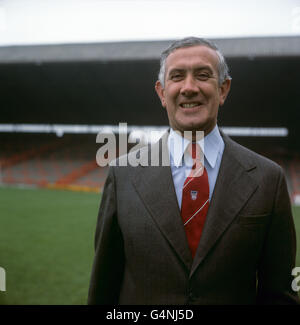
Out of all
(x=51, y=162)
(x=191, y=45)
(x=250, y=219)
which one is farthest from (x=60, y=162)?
(x=250, y=219)

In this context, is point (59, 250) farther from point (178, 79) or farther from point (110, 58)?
point (110, 58)

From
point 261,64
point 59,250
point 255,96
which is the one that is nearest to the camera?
point 59,250

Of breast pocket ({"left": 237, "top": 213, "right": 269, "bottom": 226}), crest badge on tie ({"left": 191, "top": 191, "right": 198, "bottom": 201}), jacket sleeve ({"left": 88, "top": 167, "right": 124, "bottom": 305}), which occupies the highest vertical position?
crest badge on tie ({"left": 191, "top": 191, "right": 198, "bottom": 201})

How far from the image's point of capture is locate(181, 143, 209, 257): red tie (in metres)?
1.23

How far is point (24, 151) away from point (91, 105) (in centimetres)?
701

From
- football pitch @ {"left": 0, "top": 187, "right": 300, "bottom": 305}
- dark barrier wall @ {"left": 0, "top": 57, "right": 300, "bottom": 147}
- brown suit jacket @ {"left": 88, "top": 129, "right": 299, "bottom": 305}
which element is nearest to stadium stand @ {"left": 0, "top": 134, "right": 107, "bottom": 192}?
dark barrier wall @ {"left": 0, "top": 57, "right": 300, "bottom": 147}

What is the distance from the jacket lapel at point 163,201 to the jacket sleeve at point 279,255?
39cm

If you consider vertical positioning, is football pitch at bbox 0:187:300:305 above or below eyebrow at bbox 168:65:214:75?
below

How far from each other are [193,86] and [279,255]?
33.9 inches

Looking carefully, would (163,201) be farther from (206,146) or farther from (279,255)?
(279,255)

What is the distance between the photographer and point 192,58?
1225mm

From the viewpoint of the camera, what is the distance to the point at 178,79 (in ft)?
4.15

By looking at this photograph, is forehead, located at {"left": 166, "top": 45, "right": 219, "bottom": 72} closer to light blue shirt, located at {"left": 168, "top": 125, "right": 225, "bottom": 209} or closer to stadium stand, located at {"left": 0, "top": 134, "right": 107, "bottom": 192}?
light blue shirt, located at {"left": 168, "top": 125, "right": 225, "bottom": 209}
